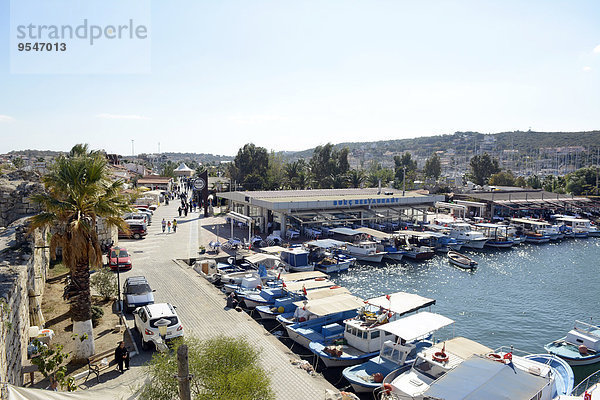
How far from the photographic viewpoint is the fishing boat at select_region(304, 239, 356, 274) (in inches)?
1423

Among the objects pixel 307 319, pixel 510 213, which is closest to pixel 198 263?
pixel 307 319

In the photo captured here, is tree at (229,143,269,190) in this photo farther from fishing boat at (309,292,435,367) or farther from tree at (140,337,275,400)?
tree at (140,337,275,400)

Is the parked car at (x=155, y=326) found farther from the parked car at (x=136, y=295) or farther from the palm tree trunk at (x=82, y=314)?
the parked car at (x=136, y=295)

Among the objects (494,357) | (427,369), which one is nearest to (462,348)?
(494,357)

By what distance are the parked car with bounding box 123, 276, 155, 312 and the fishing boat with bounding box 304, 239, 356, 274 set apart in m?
17.1

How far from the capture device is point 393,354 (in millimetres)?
17984

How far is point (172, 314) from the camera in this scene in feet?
57.8

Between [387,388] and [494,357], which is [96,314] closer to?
[387,388]

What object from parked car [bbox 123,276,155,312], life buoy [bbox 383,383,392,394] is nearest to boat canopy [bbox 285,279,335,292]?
parked car [bbox 123,276,155,312]

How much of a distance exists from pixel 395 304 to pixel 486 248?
33.4 meters

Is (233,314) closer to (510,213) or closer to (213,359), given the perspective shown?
(213,359)

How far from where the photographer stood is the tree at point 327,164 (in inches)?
3263

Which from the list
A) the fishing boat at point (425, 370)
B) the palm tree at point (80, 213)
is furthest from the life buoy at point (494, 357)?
the palm tree at point (80, 213)

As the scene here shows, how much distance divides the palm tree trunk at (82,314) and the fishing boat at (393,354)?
10462 mm
